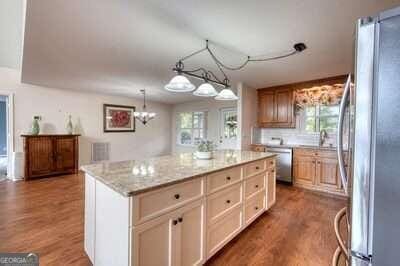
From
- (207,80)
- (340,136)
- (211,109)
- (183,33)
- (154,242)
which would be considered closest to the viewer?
(340,136)

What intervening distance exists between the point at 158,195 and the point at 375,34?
1348 mm

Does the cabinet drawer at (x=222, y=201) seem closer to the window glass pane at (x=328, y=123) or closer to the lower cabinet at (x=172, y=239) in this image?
the lower cabinet at (x=172, y=239)

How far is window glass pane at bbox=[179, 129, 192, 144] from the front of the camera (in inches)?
299

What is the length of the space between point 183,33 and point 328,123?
3.84m

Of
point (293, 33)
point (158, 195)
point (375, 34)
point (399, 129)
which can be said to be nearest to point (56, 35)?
point (158, 195)

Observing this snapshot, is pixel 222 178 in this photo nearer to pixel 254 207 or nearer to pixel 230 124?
pixel 254 207

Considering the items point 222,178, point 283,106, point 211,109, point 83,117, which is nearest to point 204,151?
point 222,178

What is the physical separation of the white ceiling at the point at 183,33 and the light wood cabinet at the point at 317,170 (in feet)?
5.19

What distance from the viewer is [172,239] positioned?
142 centimetres

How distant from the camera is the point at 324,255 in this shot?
2.00m

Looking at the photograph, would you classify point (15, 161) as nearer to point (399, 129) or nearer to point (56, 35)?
point (56, 35)

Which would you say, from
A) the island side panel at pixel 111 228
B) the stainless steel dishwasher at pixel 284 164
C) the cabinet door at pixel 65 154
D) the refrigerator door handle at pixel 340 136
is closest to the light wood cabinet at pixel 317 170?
the stainless steel dishwasher at pixel 284 164

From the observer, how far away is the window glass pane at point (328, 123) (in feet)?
14.3

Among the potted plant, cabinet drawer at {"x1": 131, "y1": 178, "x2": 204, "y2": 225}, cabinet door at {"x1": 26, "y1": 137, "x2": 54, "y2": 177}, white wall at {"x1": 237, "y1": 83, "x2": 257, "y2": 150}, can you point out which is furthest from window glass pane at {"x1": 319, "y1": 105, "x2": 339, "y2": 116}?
cabinet door at {"x1": 26, "y1": 137, "x2": 54, "y2": 177}
